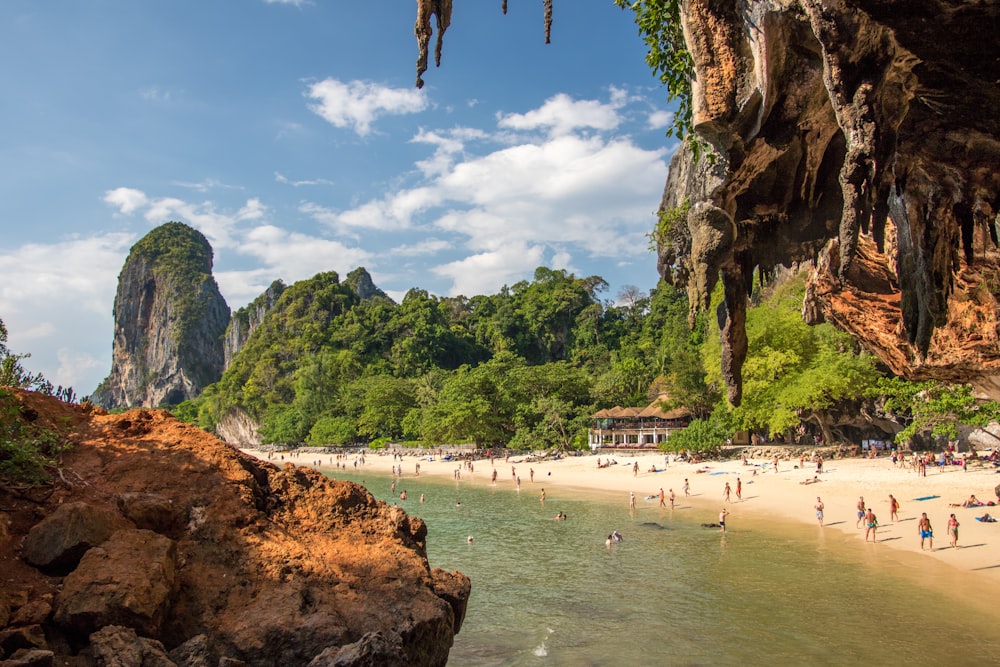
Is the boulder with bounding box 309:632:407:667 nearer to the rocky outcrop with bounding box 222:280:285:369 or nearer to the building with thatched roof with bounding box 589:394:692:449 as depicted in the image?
the building with thatched roof with bounding box 589:394:692:449

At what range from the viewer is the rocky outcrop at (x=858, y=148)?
15.1ft

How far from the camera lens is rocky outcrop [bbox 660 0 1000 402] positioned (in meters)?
4.61

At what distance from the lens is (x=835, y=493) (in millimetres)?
24406

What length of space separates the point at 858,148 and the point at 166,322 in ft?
492

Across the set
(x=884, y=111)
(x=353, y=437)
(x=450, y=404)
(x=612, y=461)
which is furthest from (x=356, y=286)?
(x=884, y=111)

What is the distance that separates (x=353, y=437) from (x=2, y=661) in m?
64.3

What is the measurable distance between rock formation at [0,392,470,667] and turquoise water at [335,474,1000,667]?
208 inches

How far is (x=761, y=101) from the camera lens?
18.6 feet

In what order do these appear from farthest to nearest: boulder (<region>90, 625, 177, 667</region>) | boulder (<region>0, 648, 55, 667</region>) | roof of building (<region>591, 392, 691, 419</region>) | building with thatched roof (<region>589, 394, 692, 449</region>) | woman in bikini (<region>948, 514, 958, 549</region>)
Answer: building with thatched roof (<region>589, 394, 692, 449</region>), roof of building (<region>591, 392, 691, 419</region>), woman in bikini (<region>948, 514, 958, 549</region>), boulder (<region>90, 625, 177, 667</region>), boulder (<region>0, 648, 55, 667</region>)

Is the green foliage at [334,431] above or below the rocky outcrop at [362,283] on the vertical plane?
below

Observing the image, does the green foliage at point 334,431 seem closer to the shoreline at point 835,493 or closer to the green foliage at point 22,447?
the shoreline at point 835,493

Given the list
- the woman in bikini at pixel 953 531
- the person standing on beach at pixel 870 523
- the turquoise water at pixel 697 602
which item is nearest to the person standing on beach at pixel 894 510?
the person standing on beach at pixel 870 523

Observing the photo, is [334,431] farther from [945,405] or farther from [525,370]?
[945,405]

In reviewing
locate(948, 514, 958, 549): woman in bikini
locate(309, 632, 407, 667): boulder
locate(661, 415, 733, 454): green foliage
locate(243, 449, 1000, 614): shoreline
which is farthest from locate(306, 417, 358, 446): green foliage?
locate(309, 632, 407, 667): boulder
